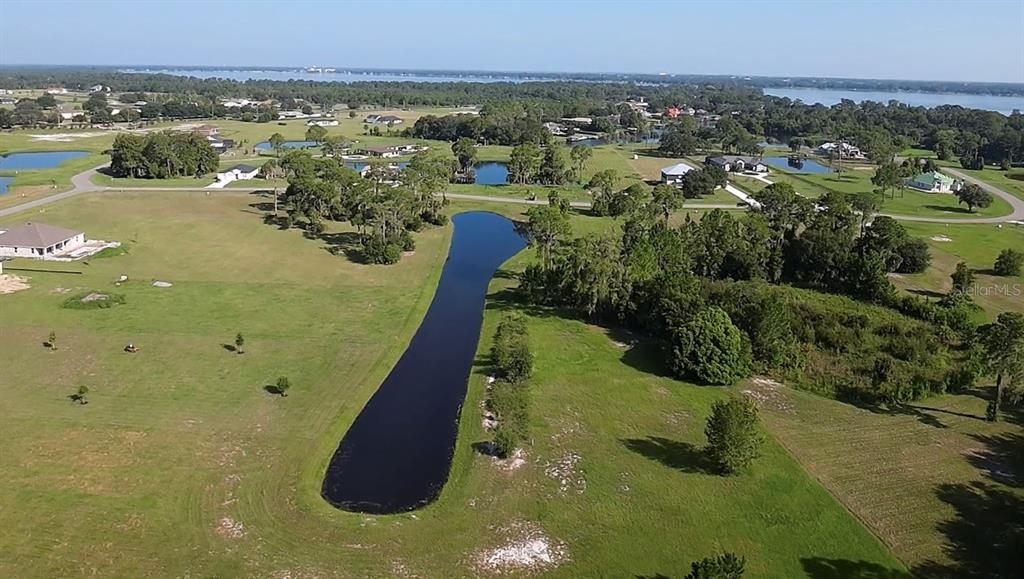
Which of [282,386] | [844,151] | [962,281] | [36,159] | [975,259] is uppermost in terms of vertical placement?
[844,151]

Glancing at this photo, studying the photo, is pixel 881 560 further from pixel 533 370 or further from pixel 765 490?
pixel 533 370

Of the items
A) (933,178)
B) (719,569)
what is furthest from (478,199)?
(719,569)

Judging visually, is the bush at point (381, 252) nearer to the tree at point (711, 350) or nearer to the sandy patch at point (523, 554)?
the tree at point (711, 350)

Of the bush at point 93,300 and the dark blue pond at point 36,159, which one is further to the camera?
the dark blue pond at point 36,159

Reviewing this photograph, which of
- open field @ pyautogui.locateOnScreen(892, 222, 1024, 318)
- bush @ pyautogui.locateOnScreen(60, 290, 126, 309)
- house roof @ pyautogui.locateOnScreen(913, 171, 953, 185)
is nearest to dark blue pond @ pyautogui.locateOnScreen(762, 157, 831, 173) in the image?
house roof @ pyautogui.locateOnScreen(913, 171, 953, 185)

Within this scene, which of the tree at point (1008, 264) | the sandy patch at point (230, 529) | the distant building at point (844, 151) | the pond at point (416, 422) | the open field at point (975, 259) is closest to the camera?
the sandy patch at point (230, 529)

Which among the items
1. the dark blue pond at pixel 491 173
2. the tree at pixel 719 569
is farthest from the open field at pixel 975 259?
the dark blue pond at pixel 491 173

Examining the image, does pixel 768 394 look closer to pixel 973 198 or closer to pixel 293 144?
pixel 973 198

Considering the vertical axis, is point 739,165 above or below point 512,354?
above
